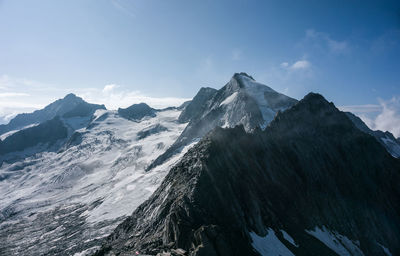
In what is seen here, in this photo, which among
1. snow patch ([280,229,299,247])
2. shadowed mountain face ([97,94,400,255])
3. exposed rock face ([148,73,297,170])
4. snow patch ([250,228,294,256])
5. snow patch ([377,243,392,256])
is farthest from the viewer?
exposed rock face ([148,73,297,170])

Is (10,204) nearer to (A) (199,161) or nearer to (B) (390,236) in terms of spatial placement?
(A) (199,161)

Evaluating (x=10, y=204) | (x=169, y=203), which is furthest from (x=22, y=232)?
(x=169, y=203)

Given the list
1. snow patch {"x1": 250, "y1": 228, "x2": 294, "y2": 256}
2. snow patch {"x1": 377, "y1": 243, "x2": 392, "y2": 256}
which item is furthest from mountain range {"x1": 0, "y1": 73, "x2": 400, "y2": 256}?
snow patch {"x1": 377, "y1": 243, "x2": 392, "y2": 256}

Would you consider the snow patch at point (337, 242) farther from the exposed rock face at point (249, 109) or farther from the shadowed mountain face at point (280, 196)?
the exposed rock face at point (249, 109)

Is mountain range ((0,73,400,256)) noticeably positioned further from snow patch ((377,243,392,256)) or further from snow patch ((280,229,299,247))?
snow patch ((377,243,392,256))

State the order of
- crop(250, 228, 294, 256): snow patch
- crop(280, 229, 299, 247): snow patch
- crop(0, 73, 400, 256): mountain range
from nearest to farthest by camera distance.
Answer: crop(0, 73, 400, 256): mountain range → crop(250, 228, 294, 256): snow patch → crop(280, 229, 299, 247): snow patch

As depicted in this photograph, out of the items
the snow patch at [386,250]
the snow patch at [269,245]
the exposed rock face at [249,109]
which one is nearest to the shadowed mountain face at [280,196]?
the snow patch at [269,245]

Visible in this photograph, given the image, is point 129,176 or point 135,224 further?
point 129,176

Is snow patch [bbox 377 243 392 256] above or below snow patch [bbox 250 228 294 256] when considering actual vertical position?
below
